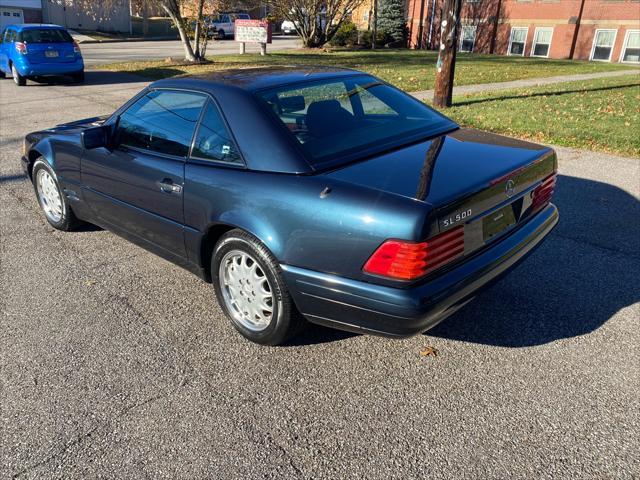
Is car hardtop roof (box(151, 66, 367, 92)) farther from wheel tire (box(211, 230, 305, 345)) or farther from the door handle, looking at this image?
wheel tire (box(211, 230, 305, 345))

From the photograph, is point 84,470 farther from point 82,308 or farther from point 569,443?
point 569,443

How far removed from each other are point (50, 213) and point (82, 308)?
182 cm

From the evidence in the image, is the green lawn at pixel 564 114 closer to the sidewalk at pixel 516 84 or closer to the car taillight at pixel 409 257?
the sidewalk at pixel 516 84

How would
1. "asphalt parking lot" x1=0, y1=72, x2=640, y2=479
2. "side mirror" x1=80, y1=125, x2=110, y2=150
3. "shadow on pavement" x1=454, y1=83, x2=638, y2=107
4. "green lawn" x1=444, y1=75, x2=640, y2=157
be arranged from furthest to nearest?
"shadow on pavement" x1=454, y1=83, x2=638, y2=107 → "green lawn" x1=444, y1=75, x2=640, y2=157 → "side mirror" x1=80, y1=125, x2=110, y2=150 → "asphalt parking lot" x1=0, y1=72, x2=640, y2=479

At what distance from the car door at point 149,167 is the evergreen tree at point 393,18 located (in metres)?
29.8

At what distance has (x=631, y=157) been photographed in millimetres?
7273

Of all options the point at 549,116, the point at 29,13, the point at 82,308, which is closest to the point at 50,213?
the point at 82,308

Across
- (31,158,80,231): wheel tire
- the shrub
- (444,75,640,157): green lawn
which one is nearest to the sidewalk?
(444,75,640,157): green lawn

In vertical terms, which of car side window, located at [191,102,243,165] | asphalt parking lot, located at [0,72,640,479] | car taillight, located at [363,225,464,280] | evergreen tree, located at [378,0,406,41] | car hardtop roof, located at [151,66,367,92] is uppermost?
evergreen tree, located at [378,0,406,41]

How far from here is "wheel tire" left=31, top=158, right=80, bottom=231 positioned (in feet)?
15.7

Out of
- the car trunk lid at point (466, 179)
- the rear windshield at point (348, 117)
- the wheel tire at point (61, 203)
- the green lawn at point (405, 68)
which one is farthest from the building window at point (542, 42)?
the wheel tire at point (61, 203)

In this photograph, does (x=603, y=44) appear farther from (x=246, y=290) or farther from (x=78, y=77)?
(x=246, y=290)

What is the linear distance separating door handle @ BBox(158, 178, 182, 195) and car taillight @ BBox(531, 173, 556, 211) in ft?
7.21

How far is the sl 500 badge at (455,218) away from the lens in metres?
2.55
